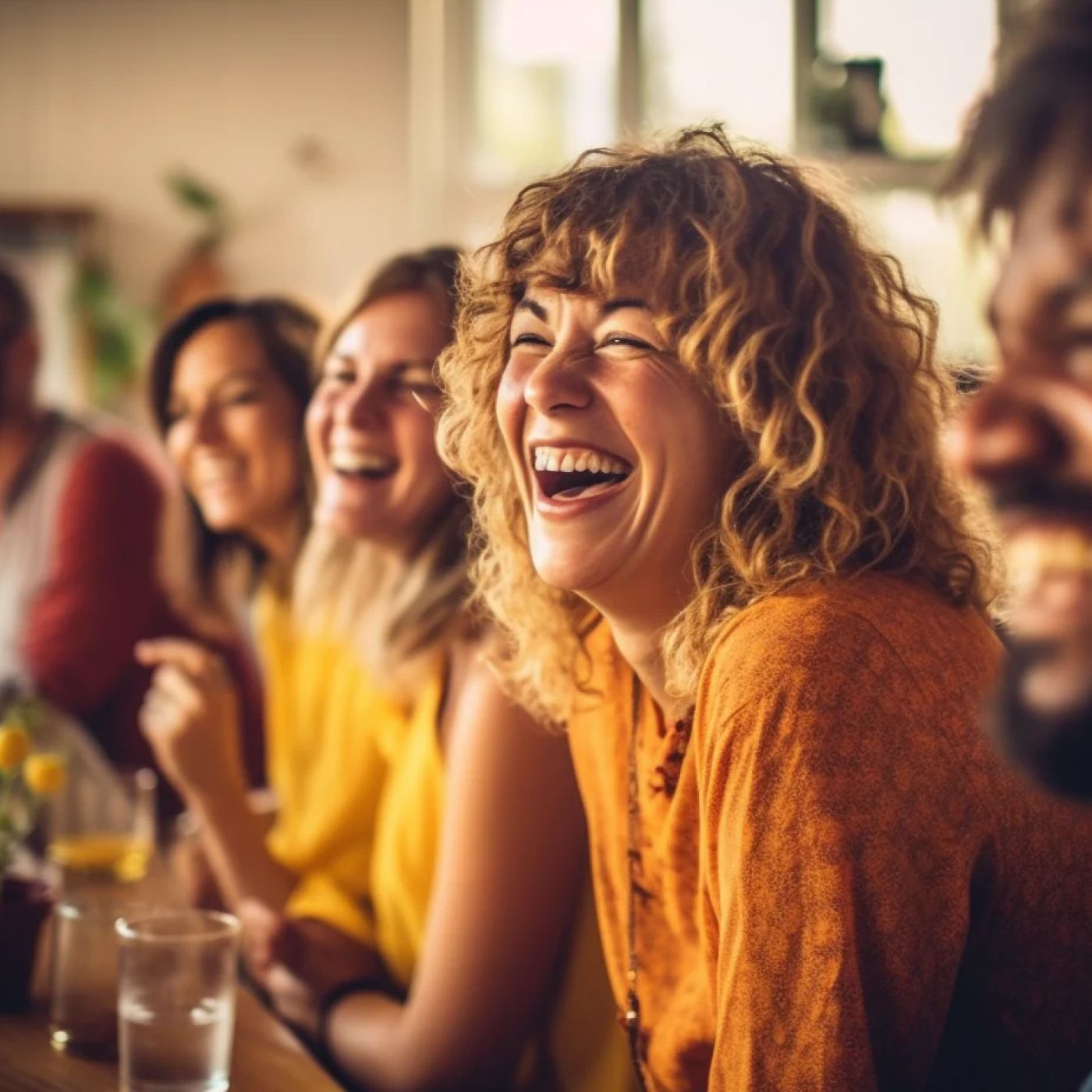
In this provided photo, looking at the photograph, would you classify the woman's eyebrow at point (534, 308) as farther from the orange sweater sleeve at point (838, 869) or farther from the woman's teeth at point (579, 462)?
the orange sweater sleeve at point (838, 869)

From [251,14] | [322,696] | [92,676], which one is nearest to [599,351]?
[322,696]

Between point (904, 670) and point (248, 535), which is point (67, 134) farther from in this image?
point (904, 670)

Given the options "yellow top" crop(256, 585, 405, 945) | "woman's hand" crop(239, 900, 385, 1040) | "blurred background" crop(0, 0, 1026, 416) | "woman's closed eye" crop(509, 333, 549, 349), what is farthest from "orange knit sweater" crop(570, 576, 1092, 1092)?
"blurred background" crop(0, 0, 1026, 416)

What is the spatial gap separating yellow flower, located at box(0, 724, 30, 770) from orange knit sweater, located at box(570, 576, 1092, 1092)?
62 cm

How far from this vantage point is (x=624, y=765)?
3.63 ft

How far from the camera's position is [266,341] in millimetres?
1780

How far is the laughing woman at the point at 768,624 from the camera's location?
0.79 m

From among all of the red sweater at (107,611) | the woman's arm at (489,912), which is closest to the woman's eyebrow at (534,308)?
the woman's arm at (489,912)

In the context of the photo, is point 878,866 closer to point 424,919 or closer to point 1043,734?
point 1043,734

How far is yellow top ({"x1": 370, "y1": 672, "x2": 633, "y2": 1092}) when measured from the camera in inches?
48.4

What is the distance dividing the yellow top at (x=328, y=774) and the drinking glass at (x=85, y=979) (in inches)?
17.5

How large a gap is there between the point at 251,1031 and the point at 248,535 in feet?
3.15

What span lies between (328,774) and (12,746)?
543mm

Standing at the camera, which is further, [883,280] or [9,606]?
[9,606]
